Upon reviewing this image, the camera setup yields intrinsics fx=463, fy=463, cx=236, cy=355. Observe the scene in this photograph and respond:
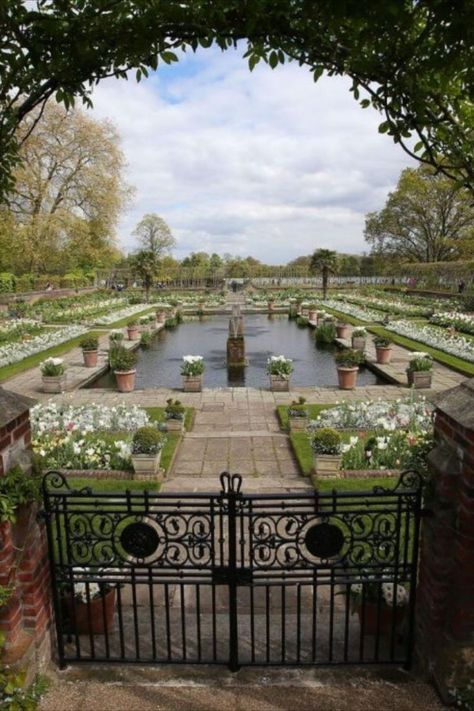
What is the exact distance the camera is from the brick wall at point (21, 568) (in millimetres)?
3053

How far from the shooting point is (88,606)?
3.62 metres

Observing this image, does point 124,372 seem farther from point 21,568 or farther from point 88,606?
point 21,568

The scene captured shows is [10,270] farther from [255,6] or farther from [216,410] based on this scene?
[255,6]

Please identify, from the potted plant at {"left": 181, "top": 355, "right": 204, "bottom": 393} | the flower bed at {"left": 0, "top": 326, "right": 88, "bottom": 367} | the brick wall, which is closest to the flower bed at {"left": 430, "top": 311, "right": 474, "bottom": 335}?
the potted plant at {"left": 181, "top": 355, "right": 204, "bottom": 393}

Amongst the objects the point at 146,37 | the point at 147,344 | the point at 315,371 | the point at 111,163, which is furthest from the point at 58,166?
the point at 146,37

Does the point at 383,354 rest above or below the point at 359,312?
below

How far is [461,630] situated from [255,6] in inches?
155

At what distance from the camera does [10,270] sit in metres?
43.8

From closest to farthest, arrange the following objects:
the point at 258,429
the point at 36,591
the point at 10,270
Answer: the point at 36,591, the point at 258,429, the point at 10,270

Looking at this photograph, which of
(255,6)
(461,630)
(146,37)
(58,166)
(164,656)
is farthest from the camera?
(58,166)

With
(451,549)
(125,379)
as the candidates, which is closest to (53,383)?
(125,379)

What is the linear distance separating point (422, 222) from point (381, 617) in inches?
2127

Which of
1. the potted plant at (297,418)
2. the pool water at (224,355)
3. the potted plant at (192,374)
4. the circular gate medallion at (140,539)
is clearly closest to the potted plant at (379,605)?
the circular gate medallion at (140,539)

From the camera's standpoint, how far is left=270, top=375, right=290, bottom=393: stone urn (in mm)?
12484
